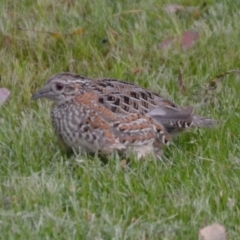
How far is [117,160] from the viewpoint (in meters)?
6.47

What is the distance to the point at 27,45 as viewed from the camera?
834 centimetres

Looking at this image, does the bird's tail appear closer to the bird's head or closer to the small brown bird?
the small brown bird

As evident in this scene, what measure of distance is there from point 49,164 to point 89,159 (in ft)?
0.83

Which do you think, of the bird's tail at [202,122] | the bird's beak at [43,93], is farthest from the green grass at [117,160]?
A: the bird's beak at [43,93]

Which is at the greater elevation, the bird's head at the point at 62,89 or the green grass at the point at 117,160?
the bird's head at the point at 62,89

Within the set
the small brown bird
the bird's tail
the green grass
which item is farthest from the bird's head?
the bird's tail

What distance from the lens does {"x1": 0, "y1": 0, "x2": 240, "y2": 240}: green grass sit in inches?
227

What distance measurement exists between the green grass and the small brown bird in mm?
134

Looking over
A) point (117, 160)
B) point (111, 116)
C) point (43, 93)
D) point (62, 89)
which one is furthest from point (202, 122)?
point (43, 93)

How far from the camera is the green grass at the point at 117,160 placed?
577cm

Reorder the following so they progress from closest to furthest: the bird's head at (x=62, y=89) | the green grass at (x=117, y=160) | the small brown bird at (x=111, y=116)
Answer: the green grass at (x=117, y=160), the small brown bird at (x=111, y=116), the bird's head at (x=62, y=89)

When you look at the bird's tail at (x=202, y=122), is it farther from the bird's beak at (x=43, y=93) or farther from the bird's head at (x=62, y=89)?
the bird's beak at (x=43, y=93)

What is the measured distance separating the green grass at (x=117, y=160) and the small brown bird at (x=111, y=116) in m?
0.13

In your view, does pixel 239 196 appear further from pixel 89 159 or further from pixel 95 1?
pixel 95 1
